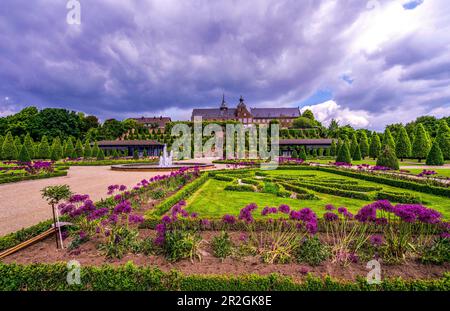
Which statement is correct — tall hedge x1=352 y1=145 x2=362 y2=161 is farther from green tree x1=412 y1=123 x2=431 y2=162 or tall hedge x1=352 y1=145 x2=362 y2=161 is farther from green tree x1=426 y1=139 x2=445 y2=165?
green tree x1=426 y1=139 x2=445 y2=165

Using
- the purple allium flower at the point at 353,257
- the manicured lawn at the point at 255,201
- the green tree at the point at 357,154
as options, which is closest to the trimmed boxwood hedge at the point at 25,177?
the manicured lawn at the point at 255,201

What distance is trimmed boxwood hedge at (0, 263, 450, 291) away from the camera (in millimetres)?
3039

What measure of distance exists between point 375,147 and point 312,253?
3808 cm

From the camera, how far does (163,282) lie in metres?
3.19

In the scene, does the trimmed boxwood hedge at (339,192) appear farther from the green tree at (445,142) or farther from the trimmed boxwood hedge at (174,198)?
the green tree at (445,142)

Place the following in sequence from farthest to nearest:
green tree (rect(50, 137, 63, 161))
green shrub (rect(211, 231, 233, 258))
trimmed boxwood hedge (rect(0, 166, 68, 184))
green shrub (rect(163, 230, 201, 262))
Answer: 1. green tree (rect(50, 137, 63, 161))
2. trimmed boxwood hedge (rect(0, 166, 68, 184))
3. green shrub (rect(211, 231, 233, 258))
4. green shrub (rect(163, 230, 201, 262))

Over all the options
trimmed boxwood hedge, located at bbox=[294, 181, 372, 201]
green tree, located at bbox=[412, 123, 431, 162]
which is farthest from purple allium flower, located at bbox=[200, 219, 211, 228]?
green tree, located at bbox=[412, 123, 431, 162]

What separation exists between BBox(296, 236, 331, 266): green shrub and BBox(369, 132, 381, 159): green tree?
3699 centimetres

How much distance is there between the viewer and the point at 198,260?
419 cm

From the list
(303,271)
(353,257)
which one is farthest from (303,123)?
(303,271)

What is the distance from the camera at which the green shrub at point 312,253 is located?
402cm

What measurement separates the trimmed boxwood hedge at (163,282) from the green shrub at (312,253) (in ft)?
2.86

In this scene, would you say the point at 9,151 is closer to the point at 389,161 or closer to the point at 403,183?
the point at 403,183
